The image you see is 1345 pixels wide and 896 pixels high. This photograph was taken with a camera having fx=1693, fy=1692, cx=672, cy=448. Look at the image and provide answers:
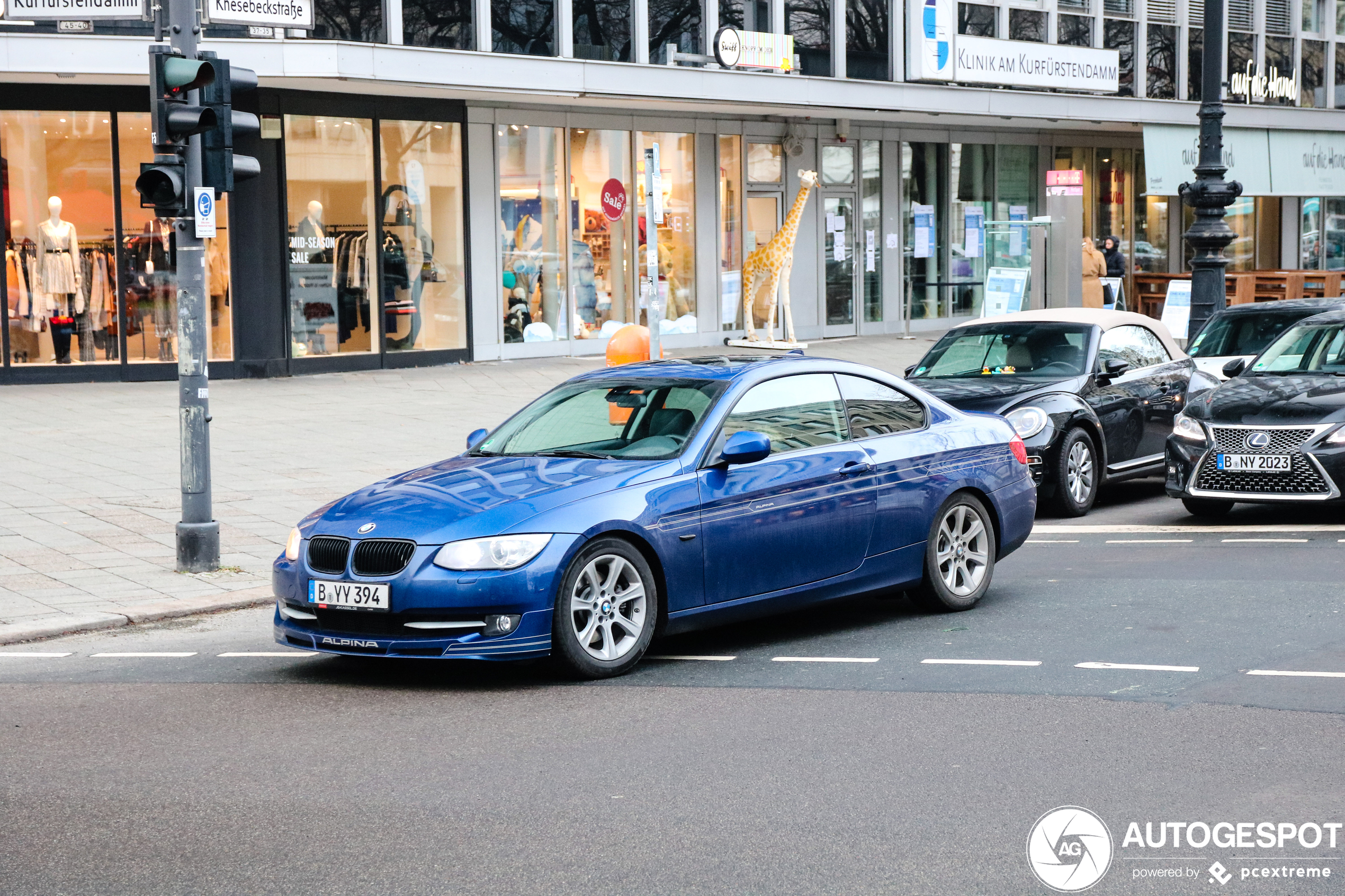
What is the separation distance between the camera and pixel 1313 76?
3666 cm

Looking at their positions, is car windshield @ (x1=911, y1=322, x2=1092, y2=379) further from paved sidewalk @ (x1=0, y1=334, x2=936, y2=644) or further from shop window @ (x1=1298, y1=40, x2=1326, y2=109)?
shop window @ (x1=1298, y1=40, x2=1326, y2=109)

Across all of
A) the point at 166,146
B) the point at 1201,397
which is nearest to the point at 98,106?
the point at 166,146

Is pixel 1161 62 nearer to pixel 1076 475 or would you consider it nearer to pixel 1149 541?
pixel 1076 475

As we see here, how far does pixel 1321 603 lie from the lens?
905 centimetres

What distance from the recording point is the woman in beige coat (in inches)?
1086

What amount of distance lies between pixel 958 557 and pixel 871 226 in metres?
21.8

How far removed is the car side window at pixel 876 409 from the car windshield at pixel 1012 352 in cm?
459

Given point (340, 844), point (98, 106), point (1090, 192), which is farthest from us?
point (1090, 192)

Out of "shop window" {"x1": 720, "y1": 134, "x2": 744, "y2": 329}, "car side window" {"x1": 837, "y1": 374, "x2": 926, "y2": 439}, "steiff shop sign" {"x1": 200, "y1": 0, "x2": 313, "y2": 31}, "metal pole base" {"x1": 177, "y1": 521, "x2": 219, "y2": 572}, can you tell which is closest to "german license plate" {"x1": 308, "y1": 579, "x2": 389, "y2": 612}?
"car side window" {"x1": 837, "y1": 374, "x2": 926, "y2": 439}

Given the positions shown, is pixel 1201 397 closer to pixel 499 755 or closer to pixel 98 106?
pixel 499 755

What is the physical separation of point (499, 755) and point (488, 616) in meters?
1.05

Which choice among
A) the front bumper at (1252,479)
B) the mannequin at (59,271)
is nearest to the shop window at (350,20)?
the mannequin at (59,271)

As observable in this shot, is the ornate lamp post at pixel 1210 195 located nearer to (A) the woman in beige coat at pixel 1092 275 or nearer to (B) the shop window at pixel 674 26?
(A) the woman in beige coat at pixel 1092 275

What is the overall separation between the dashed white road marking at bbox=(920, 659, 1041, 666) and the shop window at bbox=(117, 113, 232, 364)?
15.8m
